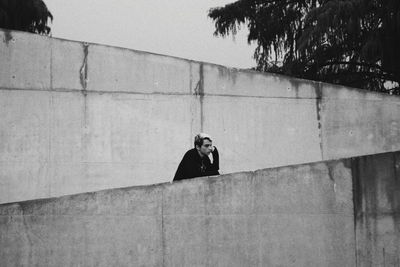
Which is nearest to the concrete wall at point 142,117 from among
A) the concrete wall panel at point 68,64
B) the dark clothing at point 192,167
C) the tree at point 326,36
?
the concrete wall panel at point 68,64

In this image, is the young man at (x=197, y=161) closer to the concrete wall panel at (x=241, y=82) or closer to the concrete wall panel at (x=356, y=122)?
the concrete wall panel at (x=241, y=82)

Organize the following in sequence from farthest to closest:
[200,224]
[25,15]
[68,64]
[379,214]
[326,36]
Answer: [25,15]
[326,36]
[68,64]
[379,214]
[200,224]

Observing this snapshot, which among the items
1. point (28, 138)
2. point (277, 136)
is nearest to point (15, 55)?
point (28, 138)

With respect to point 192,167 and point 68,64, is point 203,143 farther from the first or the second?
point 68,64

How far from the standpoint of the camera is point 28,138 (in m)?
7.60

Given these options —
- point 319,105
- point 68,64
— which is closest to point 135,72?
point 68,64

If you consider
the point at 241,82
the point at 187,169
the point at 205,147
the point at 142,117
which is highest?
the point at 241,82

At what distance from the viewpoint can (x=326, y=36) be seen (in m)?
11.2

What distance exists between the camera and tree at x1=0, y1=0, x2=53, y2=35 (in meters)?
11.6

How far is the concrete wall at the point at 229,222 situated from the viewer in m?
4.36

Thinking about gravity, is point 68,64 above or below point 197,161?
above

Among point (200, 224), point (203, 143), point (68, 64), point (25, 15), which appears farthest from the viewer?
point (25, 15)

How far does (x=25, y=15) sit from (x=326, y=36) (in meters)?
6.70

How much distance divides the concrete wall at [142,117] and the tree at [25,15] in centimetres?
437
